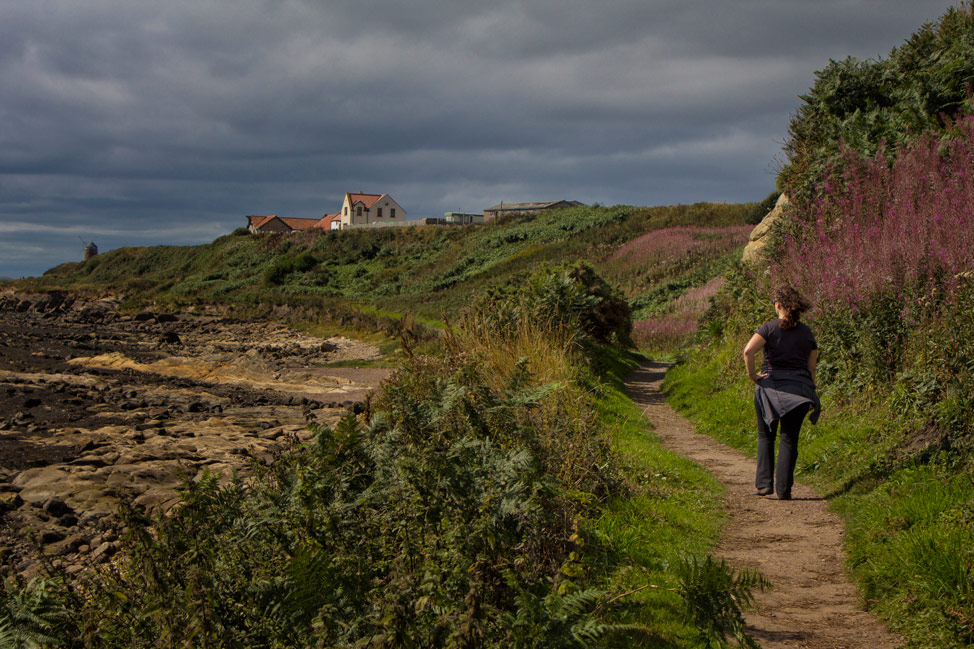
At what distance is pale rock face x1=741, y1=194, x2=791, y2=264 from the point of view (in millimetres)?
14758

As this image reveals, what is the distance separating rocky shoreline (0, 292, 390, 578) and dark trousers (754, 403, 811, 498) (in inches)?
174

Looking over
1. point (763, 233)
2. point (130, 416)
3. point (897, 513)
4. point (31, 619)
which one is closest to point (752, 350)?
point (897, 513)

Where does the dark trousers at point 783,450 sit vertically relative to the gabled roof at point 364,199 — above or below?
below

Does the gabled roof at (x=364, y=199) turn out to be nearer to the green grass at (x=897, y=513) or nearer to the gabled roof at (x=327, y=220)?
the gabled roof at (x=327, y=220)

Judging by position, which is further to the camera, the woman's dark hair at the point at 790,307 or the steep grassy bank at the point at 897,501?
the woman's dark hair at the point at 790,307

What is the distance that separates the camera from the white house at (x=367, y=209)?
94312 mm

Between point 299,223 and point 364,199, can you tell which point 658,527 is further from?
point 299,223

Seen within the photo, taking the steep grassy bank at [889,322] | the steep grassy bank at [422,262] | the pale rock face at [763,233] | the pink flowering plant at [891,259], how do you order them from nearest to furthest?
the steep grassy bank at [889,322], the pink flowering plant at [891,259], the pale rock face at [763,233], the steep grassy bank at [422,262]

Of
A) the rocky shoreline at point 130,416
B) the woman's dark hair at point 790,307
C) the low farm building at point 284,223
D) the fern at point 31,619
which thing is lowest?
the rocky shoreline at point 130,416

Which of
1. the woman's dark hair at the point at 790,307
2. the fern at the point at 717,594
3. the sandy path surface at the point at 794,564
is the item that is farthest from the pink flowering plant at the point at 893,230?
the fern at the point at 717,594

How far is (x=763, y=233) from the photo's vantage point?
16672mm

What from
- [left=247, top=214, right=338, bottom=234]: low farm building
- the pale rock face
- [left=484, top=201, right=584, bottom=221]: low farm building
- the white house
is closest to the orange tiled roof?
[left=247, top=214, right=338, bottom=234]: low farm building

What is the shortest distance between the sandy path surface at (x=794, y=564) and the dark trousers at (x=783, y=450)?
16cm

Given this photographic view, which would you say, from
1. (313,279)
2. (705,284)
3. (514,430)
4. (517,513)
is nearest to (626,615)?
(517,513)
